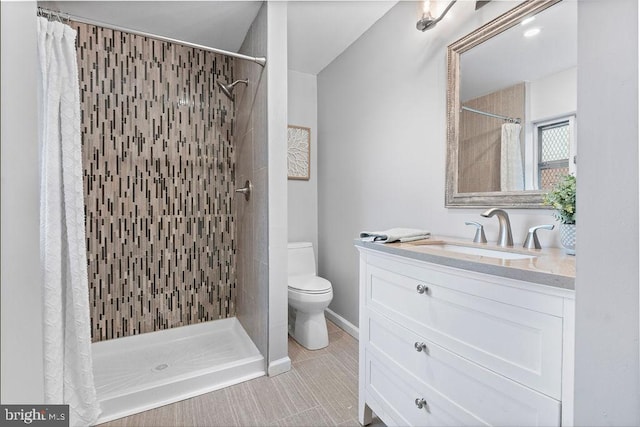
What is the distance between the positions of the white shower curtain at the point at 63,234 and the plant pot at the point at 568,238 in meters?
2.11

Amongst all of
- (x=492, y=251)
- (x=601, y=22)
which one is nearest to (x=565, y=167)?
(x=492, y=251)

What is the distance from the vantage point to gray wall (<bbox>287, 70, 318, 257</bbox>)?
9.29ft

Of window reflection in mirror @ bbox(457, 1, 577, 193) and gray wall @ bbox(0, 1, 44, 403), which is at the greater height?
window reflection in mirror @ bbox(457, 1, 577, 193)

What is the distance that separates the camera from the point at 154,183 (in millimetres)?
2260

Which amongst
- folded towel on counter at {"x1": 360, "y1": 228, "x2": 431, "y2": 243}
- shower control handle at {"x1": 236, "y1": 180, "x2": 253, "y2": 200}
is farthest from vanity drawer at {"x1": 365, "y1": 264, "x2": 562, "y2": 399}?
shower control handle at {"x1": 236, "y1": 180, "x2": 253, "y2": 200}

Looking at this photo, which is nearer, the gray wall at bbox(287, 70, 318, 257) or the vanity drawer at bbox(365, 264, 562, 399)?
the vanity drawer at bbox(365, 264, 562, 399)

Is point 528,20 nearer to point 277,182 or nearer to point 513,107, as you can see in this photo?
point 513,107

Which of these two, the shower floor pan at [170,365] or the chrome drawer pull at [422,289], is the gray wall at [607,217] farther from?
the shower floor pan at [170,365]

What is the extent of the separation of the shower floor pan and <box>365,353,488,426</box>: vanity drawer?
0.85 meters

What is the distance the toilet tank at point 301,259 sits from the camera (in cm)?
255

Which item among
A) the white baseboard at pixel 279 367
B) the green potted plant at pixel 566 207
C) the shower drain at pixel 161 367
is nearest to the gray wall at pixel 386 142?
the green potted plant at pixel 566 207

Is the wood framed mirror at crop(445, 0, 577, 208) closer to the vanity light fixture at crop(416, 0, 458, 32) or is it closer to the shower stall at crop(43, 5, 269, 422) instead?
the vanity light fixture at crop(416, 0, 458, 32)

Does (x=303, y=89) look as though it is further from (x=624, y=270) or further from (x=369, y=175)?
(x=624, y=270)

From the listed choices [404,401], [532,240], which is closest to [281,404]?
[404,401]
